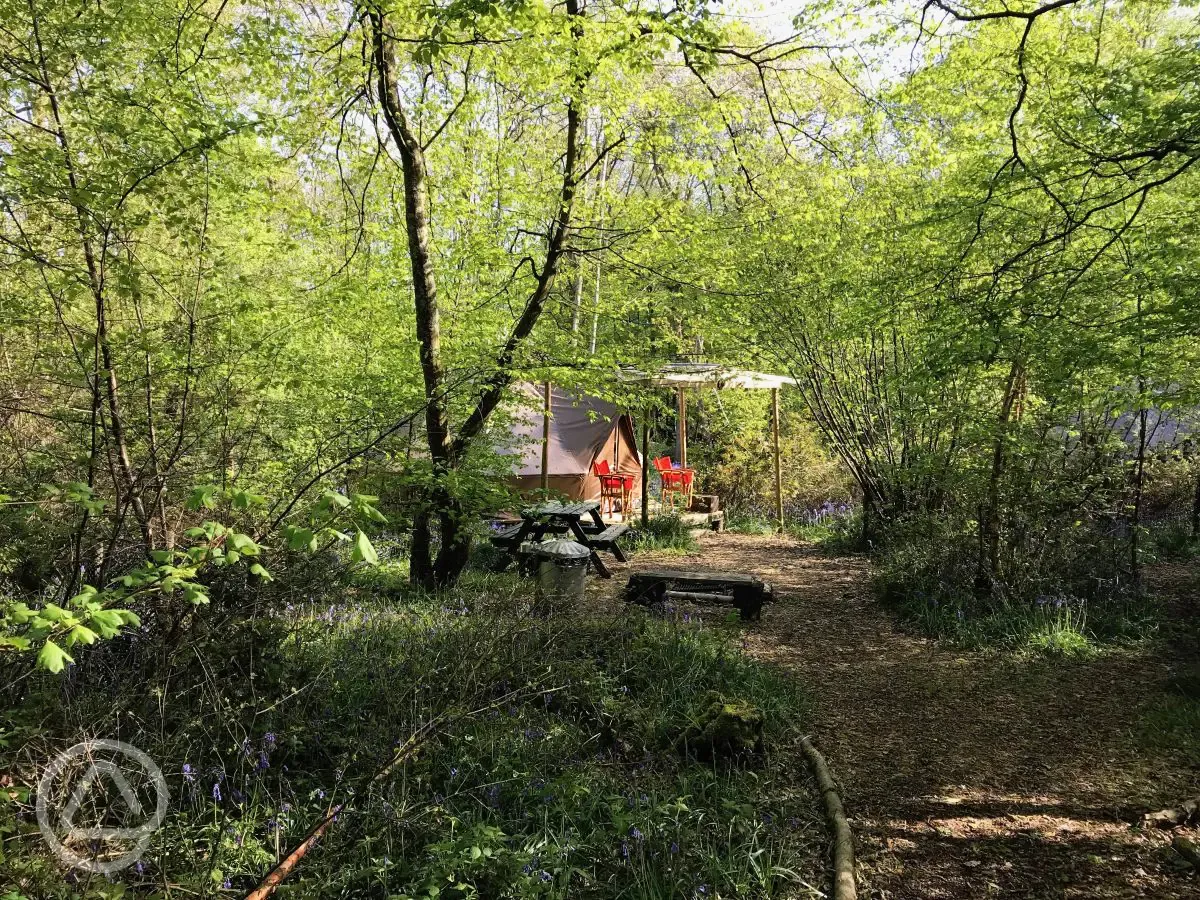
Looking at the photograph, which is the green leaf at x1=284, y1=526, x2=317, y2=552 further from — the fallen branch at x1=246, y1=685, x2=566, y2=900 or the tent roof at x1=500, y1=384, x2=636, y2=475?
the tent roof at x1=500, y1=384, x2=636, y2=475

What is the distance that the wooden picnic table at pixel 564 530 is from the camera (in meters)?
7.79

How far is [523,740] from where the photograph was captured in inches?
137

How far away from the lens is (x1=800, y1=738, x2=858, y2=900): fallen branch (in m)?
2.72

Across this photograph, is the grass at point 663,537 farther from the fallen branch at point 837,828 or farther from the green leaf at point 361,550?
the green leaf at point 361,550

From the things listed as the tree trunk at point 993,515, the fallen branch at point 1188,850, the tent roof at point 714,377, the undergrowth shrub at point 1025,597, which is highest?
the tent roof at point 714,377

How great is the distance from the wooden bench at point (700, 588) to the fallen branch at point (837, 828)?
265 cm

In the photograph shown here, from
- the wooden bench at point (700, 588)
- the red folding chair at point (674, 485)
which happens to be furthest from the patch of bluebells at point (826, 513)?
the wooden bench at point (700, 588)

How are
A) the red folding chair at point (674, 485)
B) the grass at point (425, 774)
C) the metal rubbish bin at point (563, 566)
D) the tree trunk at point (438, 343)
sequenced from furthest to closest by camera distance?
the red folding chair at point (674, 485), the metal rubbish bin at point (563, 566), the tree trunk at point (438, 343), the grass at point (425, 774)

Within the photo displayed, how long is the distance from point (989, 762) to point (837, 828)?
4.07ft

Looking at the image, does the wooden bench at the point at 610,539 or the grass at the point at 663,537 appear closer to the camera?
the wooden bench at the point at 610,539

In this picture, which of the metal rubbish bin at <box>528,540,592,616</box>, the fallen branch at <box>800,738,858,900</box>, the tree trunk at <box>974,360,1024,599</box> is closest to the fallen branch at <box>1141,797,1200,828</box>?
the fallen branch at <box>800,738,858,900</box>

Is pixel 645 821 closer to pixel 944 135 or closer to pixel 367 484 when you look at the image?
pixel 367 484

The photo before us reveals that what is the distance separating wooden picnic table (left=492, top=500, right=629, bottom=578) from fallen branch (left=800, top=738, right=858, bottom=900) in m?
3.94

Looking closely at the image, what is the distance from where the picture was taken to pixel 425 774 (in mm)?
3004
